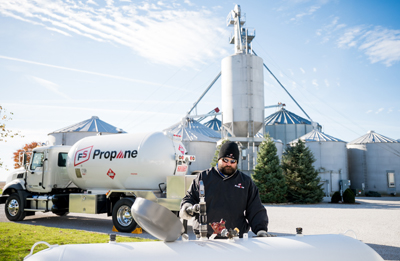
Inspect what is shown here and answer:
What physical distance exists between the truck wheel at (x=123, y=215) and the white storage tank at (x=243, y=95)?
18.8 meters

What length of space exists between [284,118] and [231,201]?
1845 inches

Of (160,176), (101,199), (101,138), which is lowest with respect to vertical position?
(101,199)

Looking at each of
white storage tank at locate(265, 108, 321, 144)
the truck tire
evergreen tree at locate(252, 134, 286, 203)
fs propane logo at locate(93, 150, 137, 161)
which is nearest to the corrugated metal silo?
evergreen tree at locate(252, 134, 286, 203)

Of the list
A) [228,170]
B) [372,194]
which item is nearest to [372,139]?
[372,194]

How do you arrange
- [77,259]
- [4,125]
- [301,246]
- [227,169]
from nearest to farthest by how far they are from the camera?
[77,259] → [301,246] → [227,169] → [4,125]

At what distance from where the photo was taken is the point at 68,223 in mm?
14211

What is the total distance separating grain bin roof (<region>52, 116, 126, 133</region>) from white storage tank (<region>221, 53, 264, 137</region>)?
1542 cm

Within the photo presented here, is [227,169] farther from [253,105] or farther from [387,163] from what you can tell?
[387,163]

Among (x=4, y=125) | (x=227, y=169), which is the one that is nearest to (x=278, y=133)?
(x=4, y=125)

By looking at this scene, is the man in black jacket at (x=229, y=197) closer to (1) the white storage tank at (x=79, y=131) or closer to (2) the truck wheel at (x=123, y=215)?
(2) the truck wheel at (x=123, y=215)

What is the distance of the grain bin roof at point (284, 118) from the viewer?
1927 inches

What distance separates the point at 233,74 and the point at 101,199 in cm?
2004

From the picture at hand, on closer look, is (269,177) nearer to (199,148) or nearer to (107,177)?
(199,148)

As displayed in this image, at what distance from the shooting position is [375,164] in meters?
38.4
